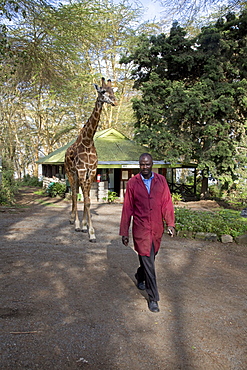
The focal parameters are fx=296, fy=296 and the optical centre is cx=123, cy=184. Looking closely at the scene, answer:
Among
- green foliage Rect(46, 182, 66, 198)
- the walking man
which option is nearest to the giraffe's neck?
the walking man

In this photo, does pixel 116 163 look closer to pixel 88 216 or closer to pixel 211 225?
pixel 211 225

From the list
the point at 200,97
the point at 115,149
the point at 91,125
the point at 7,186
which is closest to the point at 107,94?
the point at 91,125

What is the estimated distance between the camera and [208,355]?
3172 mm

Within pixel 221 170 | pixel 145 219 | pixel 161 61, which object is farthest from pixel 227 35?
pixel 145 219

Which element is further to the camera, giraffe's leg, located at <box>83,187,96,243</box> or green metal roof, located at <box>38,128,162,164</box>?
green metal roof, located at <box>38,128,162,164</box>

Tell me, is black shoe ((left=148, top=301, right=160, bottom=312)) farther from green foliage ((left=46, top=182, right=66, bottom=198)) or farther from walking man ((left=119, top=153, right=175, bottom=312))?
green foliage ((left=46, top=182, right=66, bottom=198))

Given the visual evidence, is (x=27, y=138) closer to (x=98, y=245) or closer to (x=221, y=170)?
(x=221, y=170)

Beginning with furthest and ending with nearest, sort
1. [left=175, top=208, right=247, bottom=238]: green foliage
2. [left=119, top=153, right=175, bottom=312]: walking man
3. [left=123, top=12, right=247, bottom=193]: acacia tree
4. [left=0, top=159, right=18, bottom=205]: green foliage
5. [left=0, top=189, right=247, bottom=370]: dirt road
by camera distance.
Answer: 1. [left=123, top=12, right=247, bottom=193]: acacia tree
2. [left=0, top=159, right=18, bottom=205]: green foliage
3. [left=175, top=208, right=247, bottom=238]: green foliage
4. [left=119, top=153, right=175, bottom=312]: walking man
5. [left=0, top=189, right=247, bottom=370]: dirt road

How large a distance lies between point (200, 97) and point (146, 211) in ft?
44.6

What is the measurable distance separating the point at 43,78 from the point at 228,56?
11.5m

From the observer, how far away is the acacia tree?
16219 millimetres

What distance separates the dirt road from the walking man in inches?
22.2

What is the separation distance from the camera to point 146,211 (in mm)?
4133

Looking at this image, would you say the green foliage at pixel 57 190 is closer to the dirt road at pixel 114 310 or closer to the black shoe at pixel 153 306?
the dirt road at pixel 114 310
